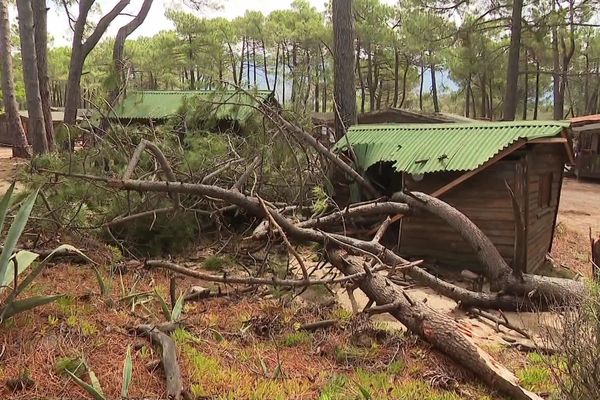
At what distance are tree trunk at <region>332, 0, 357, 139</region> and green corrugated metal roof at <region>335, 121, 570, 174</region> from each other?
5.56 ft

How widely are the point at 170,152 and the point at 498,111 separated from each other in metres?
41.5

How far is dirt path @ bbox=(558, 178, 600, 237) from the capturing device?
511 inches

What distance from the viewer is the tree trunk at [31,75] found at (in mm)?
12750

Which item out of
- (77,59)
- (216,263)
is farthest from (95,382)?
(77,59)

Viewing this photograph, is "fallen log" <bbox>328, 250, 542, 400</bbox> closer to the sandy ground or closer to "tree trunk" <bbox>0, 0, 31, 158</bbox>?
the sandy ground

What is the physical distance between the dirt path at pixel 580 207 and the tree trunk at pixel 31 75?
14283 millimetres

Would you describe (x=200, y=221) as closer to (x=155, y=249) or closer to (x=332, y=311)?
(x=155, y=249)

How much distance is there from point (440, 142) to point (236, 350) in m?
6.22

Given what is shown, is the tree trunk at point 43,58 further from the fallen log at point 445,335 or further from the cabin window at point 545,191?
the cabin window at point 545,191

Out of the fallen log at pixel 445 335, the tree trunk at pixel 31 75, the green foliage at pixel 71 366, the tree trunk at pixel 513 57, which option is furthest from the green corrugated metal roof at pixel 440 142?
the tree trunk at pixel 513 57

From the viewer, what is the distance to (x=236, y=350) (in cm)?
386

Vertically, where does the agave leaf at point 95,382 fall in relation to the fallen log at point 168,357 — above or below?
above

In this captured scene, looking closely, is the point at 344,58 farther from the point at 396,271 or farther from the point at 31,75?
the point at 31,75

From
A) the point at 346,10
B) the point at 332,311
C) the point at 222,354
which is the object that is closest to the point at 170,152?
the point at 332,311
